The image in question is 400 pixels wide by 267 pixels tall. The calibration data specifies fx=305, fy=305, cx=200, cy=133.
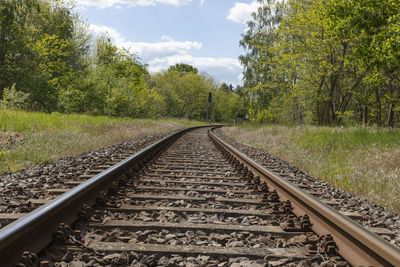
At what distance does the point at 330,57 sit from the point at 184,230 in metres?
16.6

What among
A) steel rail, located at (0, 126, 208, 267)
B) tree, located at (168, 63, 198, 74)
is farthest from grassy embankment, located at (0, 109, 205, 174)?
→ tree, located at (168, 63, 198, 74)

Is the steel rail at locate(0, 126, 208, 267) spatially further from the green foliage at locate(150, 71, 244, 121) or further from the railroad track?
the green foliage at locate(150, 71, 244, 121)

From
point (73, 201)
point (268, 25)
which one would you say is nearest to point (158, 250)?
point (73, 201)

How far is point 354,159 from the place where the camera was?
7070mm

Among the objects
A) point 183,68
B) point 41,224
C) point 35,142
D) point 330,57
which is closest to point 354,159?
point 41,224

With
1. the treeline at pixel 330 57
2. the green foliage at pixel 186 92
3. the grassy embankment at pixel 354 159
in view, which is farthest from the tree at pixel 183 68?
the grassy embankment at pixel 354 159

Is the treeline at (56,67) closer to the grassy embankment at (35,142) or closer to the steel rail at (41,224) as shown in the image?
the grassy embankment at (35,142)

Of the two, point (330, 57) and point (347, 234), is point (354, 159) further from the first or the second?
point (330, 57)

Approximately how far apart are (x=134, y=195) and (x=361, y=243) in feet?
7.92

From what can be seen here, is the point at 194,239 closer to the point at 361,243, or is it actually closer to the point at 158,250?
the point at 158,250

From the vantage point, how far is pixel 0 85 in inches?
741

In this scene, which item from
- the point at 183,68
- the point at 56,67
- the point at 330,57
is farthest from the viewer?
the point at 183,68

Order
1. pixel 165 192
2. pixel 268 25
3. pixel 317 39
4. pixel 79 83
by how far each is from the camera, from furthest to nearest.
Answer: pixel 268 25
pixel 79 83
pixel 317 39
pixel 165 192

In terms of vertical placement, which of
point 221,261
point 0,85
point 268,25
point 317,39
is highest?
point 268,25
